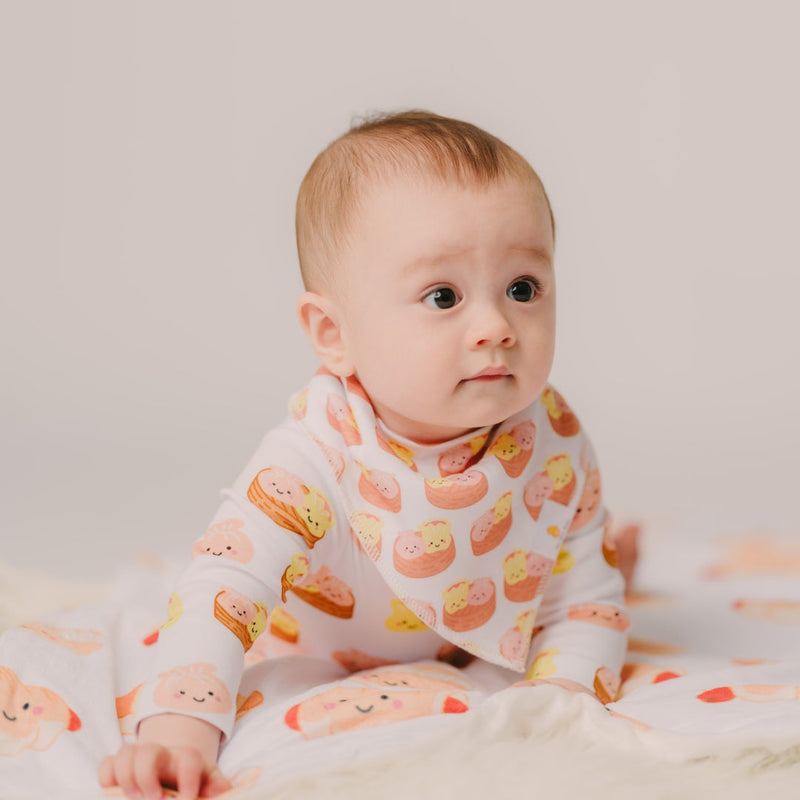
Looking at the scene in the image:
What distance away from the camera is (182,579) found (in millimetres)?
1470

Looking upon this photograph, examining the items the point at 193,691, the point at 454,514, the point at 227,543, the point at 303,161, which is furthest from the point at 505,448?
the point at 303,161

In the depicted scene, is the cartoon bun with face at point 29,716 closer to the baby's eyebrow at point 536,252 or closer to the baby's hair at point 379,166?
the baby's hair at point 379,166

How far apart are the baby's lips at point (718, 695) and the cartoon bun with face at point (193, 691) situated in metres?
0.53

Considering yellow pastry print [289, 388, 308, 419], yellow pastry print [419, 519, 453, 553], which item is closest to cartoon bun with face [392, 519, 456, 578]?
yellow pastry print [419, 519, 453, 553]

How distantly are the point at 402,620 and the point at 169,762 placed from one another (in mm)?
411

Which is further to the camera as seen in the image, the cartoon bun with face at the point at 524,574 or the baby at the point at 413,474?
the cartoon bun with face at the point at 524,574

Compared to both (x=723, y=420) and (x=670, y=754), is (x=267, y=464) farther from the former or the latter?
(x=723, y=420)

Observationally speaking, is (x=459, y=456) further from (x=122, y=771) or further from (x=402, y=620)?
(x=122, y=771)

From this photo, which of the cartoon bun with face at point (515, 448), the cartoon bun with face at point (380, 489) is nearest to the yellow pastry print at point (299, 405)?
the cartoon bun with face at point (380, 489)

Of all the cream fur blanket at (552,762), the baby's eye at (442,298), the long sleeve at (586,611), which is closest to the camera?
the cream fur blanket at (552,762)

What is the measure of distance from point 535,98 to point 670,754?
191cm

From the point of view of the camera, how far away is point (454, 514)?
155 cm

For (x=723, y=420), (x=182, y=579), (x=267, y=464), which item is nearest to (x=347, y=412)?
(x=267, y=464)

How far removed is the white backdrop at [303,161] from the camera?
2.87 meters
